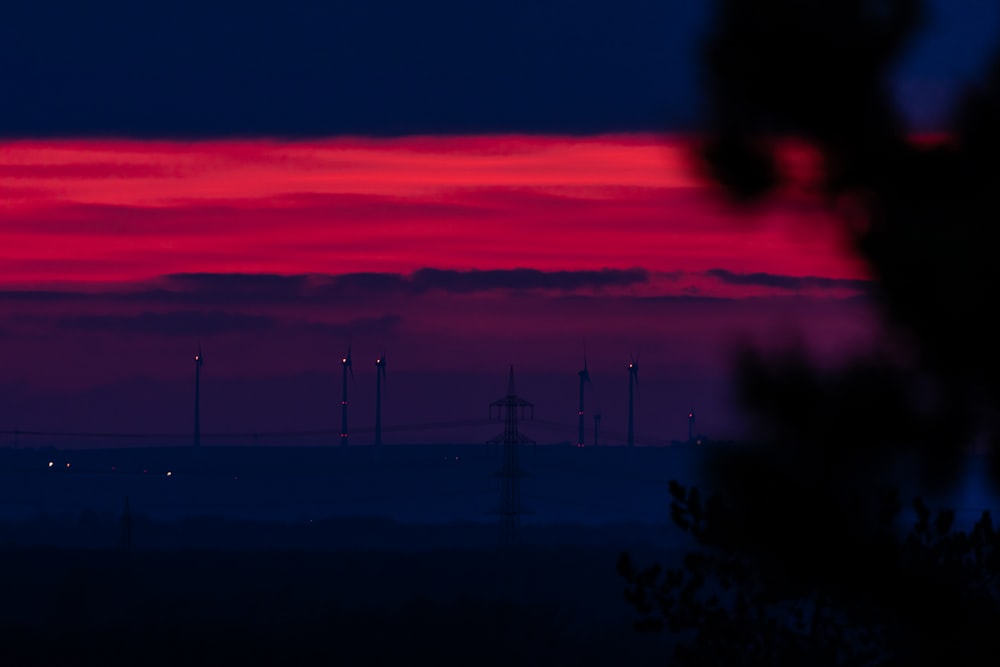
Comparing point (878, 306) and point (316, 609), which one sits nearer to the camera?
point (878, 306)

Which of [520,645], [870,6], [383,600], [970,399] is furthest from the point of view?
[383,600]

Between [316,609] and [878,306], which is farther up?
[878,306]

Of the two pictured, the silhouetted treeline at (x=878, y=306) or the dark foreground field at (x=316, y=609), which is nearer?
the silhouetted treeline at (x=878, y=306)

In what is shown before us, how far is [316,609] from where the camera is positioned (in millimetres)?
112938

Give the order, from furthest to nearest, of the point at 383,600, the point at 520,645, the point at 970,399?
the point at 383,600
the point at 520,645
the point at 970,399

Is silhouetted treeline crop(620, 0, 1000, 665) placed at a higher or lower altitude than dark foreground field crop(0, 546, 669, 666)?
higher

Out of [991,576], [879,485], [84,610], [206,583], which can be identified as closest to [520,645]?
[84,610]

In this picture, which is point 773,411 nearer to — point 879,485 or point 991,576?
point 879,485

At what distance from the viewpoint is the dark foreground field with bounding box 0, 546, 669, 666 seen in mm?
87250

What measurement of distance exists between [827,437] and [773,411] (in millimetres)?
468

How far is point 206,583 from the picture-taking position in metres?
137

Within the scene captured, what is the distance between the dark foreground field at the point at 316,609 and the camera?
87250 mm

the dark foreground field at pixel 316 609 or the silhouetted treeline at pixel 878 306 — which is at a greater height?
the silhouetted treeline at pixel 878 306

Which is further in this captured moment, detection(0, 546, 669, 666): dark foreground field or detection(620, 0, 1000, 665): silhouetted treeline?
detection(0, 546, 669, 666): dark foreground field
